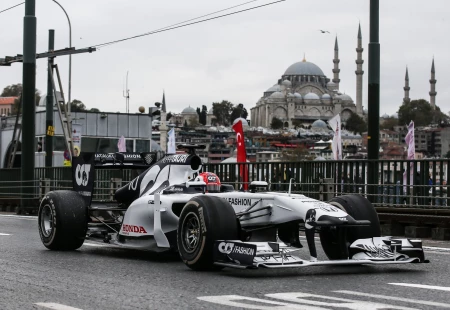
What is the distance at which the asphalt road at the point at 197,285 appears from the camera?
8453mm

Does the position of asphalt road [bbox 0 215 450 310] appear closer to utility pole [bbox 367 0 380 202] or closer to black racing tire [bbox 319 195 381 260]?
black racing tire [bbox 319 195 381 260]

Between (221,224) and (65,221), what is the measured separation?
3652 millimetres

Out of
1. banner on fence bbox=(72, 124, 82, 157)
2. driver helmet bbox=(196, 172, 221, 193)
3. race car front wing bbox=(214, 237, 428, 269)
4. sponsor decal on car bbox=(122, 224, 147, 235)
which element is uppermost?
banner on fence bbox=(72, 124, 82, 157)

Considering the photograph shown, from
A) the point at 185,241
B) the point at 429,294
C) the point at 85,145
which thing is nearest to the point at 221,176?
the point at 185,241

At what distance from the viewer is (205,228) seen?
10.8 meters

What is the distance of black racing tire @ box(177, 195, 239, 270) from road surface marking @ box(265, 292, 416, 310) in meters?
1.87

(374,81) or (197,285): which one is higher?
(374,81)

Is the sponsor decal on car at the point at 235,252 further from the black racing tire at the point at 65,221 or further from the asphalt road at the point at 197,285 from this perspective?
the black racing tire at the point at 65,221

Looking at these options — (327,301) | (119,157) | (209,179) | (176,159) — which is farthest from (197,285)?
(119,157)

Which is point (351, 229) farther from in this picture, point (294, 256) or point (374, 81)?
point (374, 81)

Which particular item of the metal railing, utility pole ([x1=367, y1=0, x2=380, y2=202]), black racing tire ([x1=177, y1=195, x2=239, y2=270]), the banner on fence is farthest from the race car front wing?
the banner on fence

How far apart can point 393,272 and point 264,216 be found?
156cm

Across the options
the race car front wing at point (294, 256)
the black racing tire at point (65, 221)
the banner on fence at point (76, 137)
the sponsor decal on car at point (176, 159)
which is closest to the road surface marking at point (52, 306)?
the race car front wing at point (294, 256)

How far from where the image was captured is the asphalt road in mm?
8453
